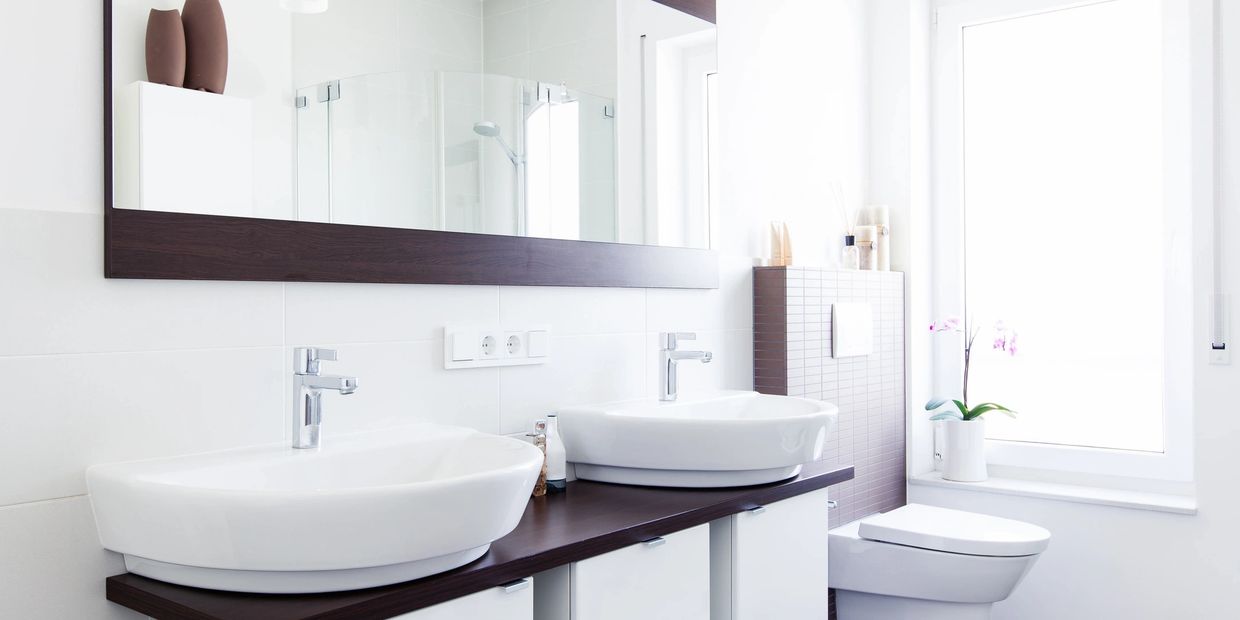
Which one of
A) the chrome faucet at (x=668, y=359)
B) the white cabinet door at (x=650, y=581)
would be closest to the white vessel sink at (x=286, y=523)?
the white cabinet door at (x=650, y=581)

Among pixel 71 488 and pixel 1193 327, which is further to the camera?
pixel 1193 327

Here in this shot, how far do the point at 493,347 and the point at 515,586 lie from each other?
1.88 ft

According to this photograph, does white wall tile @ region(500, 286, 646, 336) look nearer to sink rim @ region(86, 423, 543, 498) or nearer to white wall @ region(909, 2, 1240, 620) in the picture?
sink rim @ region(86, 423, 543, 498)

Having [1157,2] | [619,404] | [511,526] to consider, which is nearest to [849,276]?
[619,404]

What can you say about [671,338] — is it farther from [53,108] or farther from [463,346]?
[53,108]

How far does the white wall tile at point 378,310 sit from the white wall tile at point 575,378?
0.16 meters

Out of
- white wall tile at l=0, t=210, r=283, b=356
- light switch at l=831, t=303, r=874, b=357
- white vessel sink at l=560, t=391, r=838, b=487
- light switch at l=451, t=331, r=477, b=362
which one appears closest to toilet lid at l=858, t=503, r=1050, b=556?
light switch at l=831, t=303, r=874, b=357

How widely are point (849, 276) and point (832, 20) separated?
0.84 metres

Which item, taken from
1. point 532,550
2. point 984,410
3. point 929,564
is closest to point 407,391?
point 532,550

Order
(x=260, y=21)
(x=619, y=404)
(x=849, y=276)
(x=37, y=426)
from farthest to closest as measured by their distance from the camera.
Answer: (x=849, y=276) → (x=619, y=404) → (x=260, y=21) → (x=37, y=426)

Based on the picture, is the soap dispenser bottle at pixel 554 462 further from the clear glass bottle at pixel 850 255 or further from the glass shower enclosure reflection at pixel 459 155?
the clear glass bottle at pixel 850 255

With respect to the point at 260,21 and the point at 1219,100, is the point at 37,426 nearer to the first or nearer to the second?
the point at 260,21

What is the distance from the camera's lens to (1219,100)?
2.44 meters

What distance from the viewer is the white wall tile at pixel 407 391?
1492 millimetres
